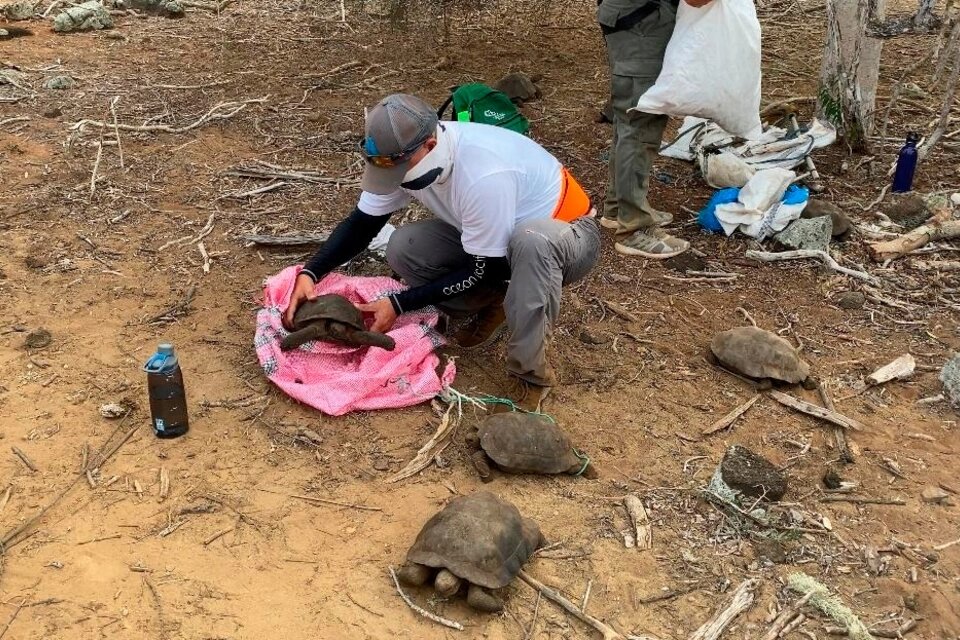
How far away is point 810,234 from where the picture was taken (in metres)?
5.25

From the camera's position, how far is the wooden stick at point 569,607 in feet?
9.08

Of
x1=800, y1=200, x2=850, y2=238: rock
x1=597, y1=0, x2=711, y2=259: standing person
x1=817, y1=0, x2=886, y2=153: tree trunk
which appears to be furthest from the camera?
A: x1=817, y1=0, x2=886, y2=153: tree trunk

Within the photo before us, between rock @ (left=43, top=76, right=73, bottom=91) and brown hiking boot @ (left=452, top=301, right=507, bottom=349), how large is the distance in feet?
16.7

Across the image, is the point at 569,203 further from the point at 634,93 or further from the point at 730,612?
the point at 730,612

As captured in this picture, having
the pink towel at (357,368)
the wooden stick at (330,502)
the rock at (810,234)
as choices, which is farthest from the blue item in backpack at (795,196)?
the wooden stick at (330,502)

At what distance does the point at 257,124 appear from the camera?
6742 mm

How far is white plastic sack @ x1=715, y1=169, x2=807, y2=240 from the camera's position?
5.36m

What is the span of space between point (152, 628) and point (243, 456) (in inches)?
35.8

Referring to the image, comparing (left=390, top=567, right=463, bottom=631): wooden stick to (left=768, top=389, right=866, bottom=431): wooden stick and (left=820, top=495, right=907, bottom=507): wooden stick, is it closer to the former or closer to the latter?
(left=820, top=495, right=907, bottom=507): wooden stick

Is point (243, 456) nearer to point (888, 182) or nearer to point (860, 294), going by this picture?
point (860, 294)

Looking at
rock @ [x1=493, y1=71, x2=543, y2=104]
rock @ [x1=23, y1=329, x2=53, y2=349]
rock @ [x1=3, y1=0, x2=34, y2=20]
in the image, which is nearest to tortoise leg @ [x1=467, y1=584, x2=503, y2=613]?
rock @ [x1=23, y1=329, x2=53, y2=349]

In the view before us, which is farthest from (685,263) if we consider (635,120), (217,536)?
(217,536)

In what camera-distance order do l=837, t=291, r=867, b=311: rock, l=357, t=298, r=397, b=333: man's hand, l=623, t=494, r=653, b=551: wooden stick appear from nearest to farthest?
l=623, t=494, r=653, b=551: wooden stick < l=357, t=298, r=397, b=333: man's hand < l=837, t=291, r=867, b=311: rock

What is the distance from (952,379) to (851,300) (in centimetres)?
88
